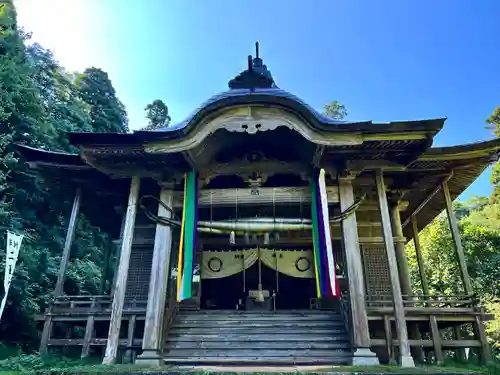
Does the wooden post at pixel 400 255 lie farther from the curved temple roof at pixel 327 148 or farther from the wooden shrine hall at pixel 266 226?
the curved temple roof at pixel 327 148

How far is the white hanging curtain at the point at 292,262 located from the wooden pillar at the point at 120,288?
377 cm

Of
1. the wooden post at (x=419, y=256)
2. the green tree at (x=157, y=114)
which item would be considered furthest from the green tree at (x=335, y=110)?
the wooden post at (x=419, y=256)

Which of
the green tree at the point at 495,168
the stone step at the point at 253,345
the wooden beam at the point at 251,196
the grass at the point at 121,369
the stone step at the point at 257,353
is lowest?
the grass at the point at 121,369

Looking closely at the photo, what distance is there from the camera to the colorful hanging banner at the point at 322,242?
8.18 m

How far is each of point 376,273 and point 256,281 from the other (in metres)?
4.85

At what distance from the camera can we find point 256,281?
14.0 m

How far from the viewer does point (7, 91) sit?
53.7 ft

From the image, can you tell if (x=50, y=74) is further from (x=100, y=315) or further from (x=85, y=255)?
(x=100, y=315)

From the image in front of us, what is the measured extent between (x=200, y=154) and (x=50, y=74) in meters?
21.1

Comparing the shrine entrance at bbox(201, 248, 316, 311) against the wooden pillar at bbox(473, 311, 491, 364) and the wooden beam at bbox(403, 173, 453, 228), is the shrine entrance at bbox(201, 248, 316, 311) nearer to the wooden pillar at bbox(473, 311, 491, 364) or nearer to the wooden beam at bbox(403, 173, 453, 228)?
the wooden pillar at bbox(473, 311, 491, 364)

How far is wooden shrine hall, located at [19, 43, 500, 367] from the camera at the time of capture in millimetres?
8242

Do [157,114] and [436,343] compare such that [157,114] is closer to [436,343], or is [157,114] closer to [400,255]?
[400,255]

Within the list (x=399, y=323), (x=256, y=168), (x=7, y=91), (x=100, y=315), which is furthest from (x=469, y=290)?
(x=7, y=91)

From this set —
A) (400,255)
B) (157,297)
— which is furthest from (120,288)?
(400,255)
